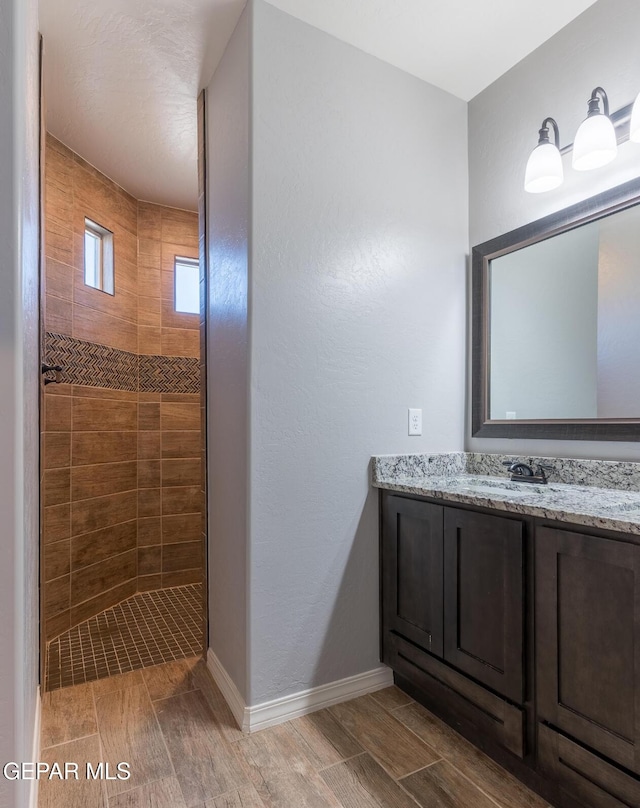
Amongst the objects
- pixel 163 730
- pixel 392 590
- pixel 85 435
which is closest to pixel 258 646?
pixel 163 730

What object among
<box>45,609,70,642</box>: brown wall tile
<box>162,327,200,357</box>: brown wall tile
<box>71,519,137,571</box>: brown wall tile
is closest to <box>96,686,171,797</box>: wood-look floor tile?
<box>45,609,70,642</box>: brown wall tile

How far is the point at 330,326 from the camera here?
1862 mm

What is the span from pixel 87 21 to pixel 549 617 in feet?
8.68

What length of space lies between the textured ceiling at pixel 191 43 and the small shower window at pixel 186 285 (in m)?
1.00

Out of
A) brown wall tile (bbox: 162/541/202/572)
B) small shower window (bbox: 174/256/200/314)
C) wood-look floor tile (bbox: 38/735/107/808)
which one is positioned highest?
small shower window (bbox: 174/256/200/314)

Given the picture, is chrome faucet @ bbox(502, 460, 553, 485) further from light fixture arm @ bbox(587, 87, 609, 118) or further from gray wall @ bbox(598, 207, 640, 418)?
light fixture arm @ bbox(587, 87, 609, 118)

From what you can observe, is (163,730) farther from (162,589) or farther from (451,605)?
(162,589)

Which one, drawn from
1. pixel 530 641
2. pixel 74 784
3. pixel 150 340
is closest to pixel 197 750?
pixel 74 784

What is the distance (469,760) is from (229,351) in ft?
5.43

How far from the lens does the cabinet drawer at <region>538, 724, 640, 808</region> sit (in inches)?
44.7

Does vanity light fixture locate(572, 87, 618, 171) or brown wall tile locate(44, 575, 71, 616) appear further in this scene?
brown wall tile locate(44, 575, 71, 616)

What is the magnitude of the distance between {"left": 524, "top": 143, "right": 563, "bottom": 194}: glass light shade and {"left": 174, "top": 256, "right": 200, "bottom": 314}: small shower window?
235cm

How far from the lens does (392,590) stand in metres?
1.91

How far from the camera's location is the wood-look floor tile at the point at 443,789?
1.35m
